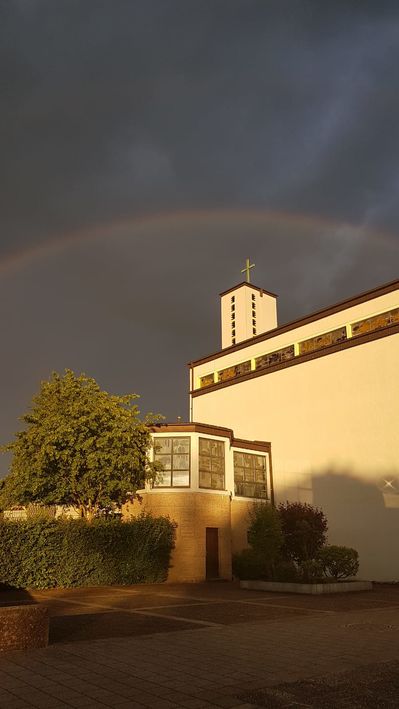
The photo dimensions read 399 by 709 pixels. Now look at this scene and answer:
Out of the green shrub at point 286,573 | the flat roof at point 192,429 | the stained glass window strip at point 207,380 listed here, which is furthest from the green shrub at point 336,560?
the stained glass window strip at point 207,380

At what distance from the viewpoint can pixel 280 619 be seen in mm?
12875

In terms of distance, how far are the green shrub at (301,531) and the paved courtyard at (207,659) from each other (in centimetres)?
1026

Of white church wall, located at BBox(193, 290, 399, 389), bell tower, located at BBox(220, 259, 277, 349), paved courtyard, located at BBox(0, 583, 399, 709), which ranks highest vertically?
bell tower, located at BBox(220, 259, 277, 349)

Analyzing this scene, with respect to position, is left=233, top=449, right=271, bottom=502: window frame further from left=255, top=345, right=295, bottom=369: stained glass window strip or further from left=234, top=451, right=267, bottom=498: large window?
left=255, top=345, right=295, bottom=369: stained glass window strip

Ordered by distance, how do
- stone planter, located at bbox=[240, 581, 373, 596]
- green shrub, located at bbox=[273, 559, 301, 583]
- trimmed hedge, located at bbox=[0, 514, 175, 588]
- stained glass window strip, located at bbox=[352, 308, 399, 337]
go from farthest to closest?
stained glass window strip, located at bbox=[352, 308, 399, 337]
green shrub, located at bbox=[273, 559, 301, 583]
trimmed hedge, located at bbox=[0, 514, 175, 588]
stone planter, located at bbox=[240, 581, 373, 596]

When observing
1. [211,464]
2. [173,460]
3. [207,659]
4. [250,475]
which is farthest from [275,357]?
[207,659]

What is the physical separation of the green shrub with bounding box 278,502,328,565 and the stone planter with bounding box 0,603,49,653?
1774 centimetres

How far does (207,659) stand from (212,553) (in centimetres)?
1938

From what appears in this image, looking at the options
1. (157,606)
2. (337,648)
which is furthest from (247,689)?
(157,606)

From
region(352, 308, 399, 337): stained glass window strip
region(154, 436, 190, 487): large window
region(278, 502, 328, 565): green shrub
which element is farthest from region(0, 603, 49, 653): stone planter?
region(352, 308, 399, 337): stained glass window strip

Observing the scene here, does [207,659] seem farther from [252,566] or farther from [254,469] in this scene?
[254,469]

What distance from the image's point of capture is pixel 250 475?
102 feet

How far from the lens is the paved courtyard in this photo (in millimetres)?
6102

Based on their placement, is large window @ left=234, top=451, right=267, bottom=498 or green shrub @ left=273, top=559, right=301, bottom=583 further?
large window @ left=234, top=451, right=267, bottom=498
